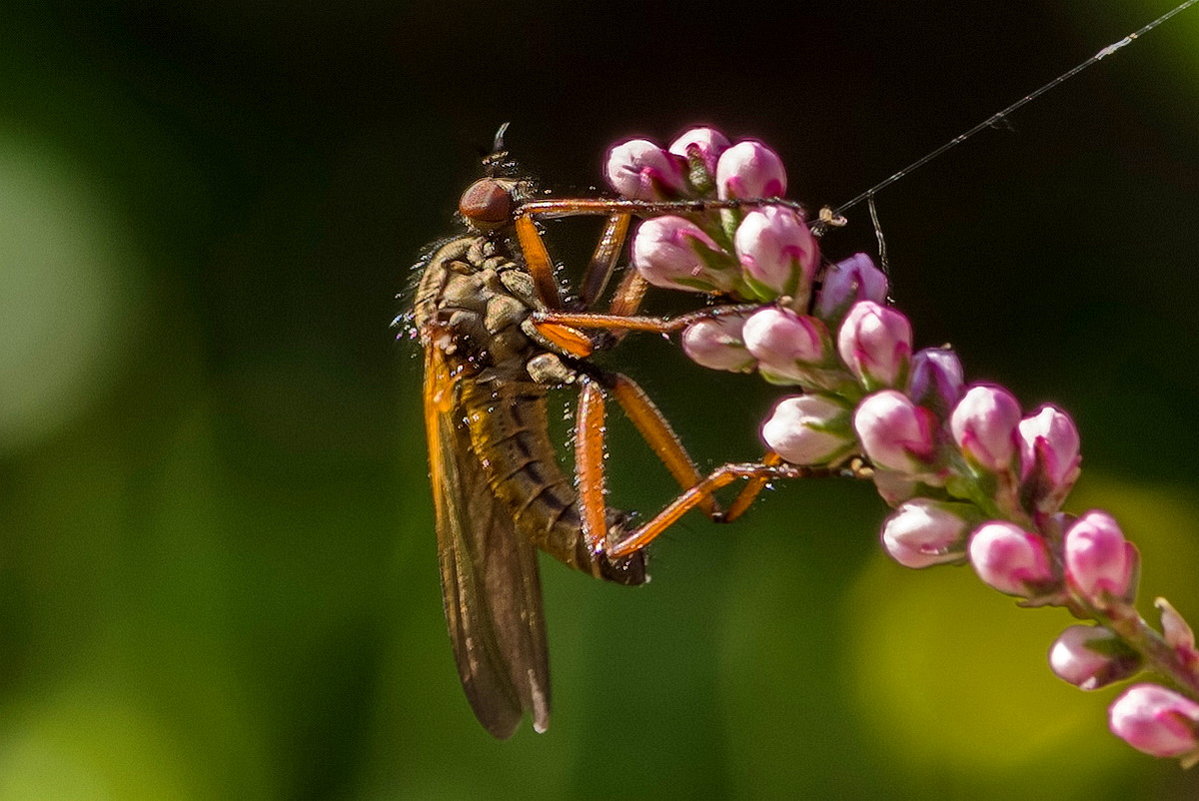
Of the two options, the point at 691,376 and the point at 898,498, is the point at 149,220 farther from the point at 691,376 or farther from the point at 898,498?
the point at 898,498

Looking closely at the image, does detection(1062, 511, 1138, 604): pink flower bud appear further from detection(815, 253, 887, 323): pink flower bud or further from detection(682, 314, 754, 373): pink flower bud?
detection(682, 314, 754, 373): pink flower bud

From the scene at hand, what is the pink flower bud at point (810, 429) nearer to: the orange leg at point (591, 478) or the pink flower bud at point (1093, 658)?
the pink flower bud at point (1093, 658)

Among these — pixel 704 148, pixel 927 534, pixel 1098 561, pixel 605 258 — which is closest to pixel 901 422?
pixel 927 534

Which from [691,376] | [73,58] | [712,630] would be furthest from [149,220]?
[712,630]

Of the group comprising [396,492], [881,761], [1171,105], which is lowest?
[881,761]

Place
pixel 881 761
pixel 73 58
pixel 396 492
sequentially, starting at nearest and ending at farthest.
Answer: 1. pixel 881 761
2. pixel 396 492
3. pixel 73 58

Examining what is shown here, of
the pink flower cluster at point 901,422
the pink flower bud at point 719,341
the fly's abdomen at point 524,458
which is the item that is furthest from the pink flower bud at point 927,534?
the fly's abdomen at point 524,458

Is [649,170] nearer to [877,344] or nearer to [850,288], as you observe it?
[850,288]
